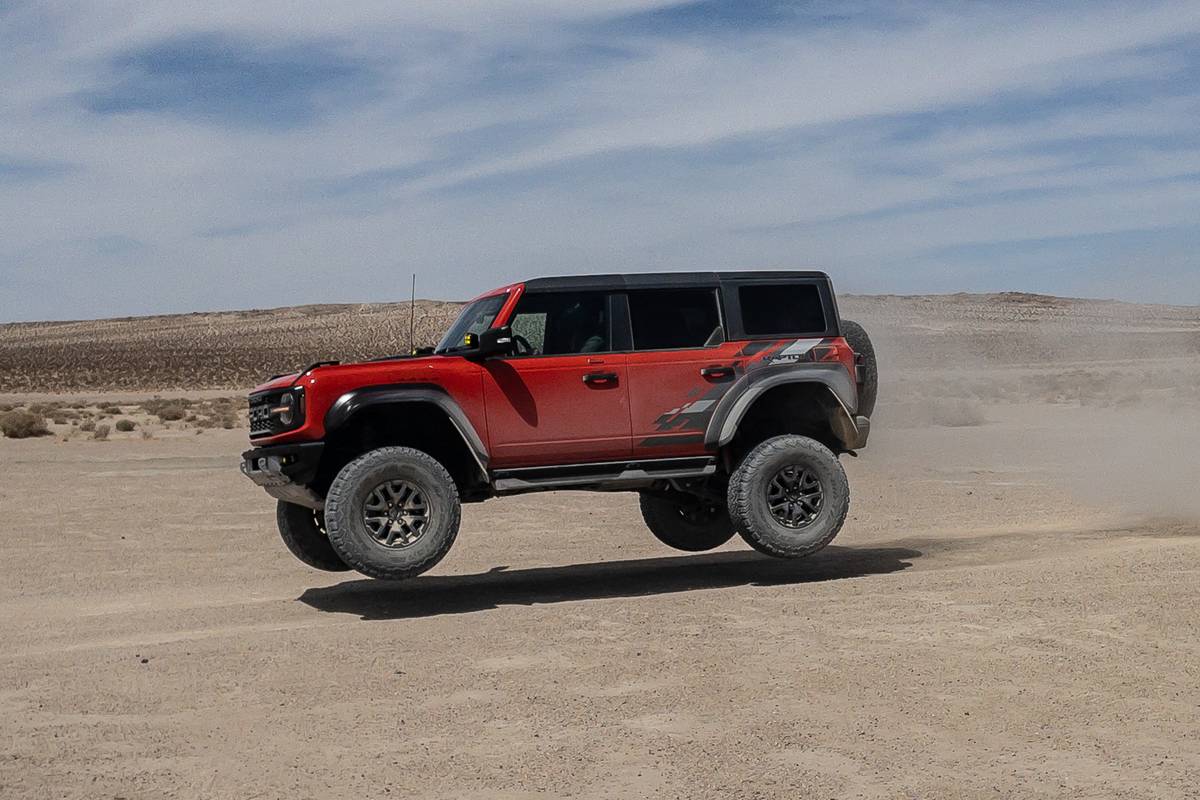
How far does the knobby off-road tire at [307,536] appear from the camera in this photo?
1145 cm

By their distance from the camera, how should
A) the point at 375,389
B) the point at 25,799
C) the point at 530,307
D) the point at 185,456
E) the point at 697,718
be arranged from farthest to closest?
1. the point at 185,456
2. the point at 530,307
3. the point at 375,389
4. the point at 697,718
5. the point at 25,799

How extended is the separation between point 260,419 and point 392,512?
1.39m

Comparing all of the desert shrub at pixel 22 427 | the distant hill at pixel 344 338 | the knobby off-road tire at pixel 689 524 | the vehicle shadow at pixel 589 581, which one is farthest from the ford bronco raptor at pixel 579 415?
the desert shrub at pixel 22 427

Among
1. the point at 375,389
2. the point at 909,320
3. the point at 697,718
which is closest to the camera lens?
the point at 697,718

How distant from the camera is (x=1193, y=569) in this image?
10.5 meters

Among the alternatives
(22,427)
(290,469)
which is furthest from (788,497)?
(22,427)

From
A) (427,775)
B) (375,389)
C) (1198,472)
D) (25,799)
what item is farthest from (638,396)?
(1198,472)

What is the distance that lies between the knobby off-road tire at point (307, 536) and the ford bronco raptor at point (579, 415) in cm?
2

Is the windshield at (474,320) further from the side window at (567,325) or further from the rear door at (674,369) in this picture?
the rear door at (674,369)

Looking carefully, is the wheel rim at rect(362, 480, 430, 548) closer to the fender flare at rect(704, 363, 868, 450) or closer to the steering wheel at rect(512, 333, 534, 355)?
the steering wheel at rect(512, 333, 534, 355)

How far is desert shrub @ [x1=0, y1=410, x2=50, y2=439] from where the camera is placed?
35.6 meters

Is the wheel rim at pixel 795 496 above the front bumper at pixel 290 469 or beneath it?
beneath

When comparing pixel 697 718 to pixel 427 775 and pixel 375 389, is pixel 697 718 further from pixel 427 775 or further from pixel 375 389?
pixel 375 389

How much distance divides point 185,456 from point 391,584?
58.1ft
